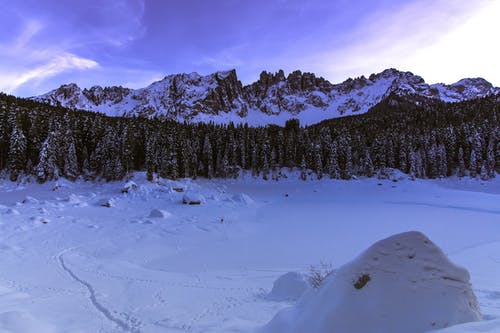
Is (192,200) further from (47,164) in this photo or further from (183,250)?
(47,164)

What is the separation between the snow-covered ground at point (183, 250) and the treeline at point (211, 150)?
8.35 meters

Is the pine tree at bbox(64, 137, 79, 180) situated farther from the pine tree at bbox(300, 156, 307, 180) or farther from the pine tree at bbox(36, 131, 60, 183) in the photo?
the pine tree at bbox(300, 156, 307, 180)

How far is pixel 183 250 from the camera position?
874 inches

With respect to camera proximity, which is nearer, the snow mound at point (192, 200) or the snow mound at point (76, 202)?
the snow mound at point (76, 202)

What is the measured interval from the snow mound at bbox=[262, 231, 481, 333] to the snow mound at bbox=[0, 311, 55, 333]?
6.87 meters

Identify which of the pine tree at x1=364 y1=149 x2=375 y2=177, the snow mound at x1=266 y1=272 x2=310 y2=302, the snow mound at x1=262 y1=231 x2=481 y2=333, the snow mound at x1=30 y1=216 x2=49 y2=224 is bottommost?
the snow mound at x1=30 y1=216 x2=49 y2=224

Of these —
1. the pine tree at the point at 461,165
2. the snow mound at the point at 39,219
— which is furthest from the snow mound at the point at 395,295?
the pine tree at the point at 461,165

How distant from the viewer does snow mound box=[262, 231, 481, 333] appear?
468 cm

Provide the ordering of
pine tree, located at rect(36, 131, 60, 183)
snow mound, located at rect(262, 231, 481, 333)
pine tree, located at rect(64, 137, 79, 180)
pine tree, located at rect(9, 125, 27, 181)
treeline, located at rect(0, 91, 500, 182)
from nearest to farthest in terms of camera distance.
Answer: snow mound, located at rect(262, 231, 481, 333) < pine tree, located at rect(36, 131, 60, 183) < pine tree, located at rect(9, 125, 27, 181) < pine tree, located at rect(64, 137, 79, 180) < treeline, located at rect(0, 91, 500, 182)

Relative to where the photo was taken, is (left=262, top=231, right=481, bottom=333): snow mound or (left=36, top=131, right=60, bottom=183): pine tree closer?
(left=262, top=231, right=481, bottom=333): snow mound

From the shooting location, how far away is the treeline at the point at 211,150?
55.2 meters

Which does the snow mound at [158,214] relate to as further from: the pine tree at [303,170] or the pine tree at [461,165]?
the pine tree at [461,165]

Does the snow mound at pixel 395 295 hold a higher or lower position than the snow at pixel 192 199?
higher

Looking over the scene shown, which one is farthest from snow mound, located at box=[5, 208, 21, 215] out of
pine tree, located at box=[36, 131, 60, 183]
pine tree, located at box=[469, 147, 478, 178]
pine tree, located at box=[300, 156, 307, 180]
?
pine tree, located at box=[469, 147, 478, 178]
